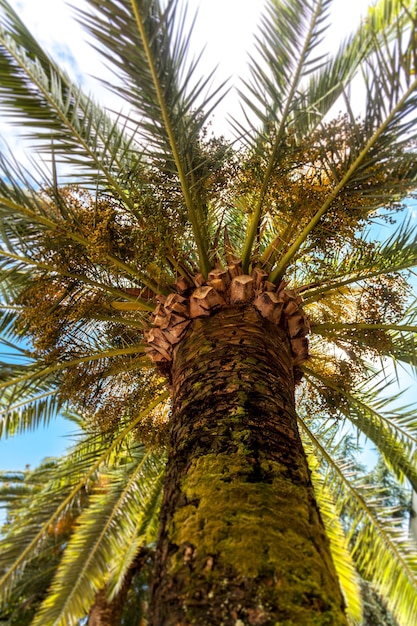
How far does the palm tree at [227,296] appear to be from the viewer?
191cm

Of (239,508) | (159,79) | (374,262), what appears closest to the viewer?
(239,508)

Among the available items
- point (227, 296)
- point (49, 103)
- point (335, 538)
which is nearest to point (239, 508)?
point (227, 296)

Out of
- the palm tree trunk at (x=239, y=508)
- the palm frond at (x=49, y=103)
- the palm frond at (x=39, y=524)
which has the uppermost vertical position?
the palm frond at (x=49, y=103)

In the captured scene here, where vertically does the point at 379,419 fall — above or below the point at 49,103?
below

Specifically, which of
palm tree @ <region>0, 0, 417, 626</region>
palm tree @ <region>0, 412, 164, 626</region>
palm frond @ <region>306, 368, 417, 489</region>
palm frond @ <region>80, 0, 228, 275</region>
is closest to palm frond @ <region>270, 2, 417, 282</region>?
palm tree @ <region>0, 0, 417, 626</region>

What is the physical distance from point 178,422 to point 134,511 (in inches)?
137

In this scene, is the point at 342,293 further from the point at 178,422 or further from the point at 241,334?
the point at 178,422

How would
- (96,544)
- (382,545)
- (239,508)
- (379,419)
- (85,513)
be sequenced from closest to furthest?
(239,508), (382,545), (379,419), (96,544), (85,513)

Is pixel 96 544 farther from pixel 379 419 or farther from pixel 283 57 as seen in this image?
pixel 283 57

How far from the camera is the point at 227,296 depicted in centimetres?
352

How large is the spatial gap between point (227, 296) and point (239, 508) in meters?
1.83

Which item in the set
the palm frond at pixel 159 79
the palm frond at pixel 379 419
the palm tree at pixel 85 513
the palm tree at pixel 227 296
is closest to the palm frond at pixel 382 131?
the palm tree at pixel 227 296

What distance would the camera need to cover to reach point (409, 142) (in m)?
2.86

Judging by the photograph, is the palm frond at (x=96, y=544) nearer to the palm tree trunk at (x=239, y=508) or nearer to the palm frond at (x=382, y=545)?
the palm frond at (x=382, y=545)
